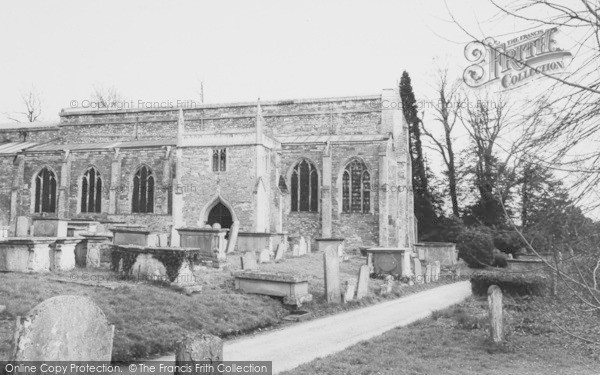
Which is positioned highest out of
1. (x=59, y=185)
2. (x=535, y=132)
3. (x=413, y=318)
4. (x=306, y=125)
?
(x=306, y=125)

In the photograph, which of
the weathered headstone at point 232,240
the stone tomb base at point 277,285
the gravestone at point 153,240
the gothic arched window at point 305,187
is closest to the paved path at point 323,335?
the stone tomb base at point 277,285

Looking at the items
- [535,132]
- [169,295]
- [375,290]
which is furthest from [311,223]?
[535,132]

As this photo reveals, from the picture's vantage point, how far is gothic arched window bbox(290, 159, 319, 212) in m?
27.4

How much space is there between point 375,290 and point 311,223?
1186cm

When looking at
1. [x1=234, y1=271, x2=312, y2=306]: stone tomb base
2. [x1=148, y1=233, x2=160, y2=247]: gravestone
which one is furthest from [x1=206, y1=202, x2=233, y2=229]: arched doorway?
[x1=234, y1=271, x2=312, y2=306]: stone tomb base

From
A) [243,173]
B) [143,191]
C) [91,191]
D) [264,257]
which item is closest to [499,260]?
[264,257]

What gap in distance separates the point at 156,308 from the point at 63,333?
4.56 m

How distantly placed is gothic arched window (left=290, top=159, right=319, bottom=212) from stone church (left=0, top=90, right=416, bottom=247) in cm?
6

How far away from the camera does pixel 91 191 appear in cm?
2903

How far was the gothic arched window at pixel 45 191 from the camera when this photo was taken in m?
29.7

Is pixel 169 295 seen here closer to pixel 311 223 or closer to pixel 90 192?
pixel 311 223

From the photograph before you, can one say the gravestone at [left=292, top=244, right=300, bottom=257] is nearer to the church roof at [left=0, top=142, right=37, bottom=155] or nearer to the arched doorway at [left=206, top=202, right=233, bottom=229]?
the arched doorway at [left=206, top=202, right=233, bottom=229]

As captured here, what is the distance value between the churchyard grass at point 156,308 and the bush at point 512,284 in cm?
335

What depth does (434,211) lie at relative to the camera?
35.7 m
